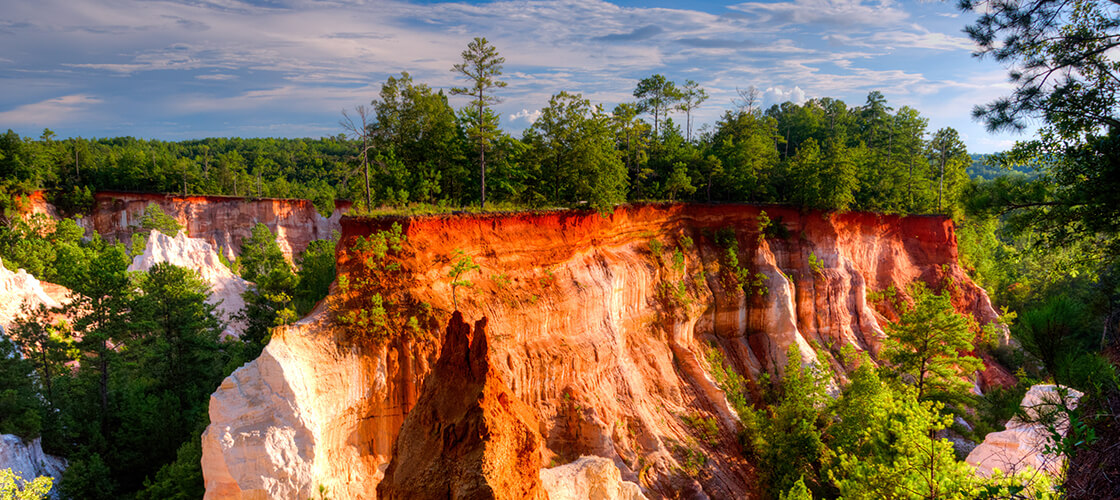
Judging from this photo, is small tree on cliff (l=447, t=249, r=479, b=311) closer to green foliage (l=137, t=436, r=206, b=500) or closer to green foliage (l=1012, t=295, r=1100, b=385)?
green foliage (l=137, t=436, r=206, b=500)

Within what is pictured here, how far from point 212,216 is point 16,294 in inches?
939

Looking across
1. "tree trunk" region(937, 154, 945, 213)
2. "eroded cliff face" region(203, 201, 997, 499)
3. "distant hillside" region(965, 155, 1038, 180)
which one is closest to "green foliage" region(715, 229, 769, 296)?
"eroded cliff face" region(203, 201, 997, 499)

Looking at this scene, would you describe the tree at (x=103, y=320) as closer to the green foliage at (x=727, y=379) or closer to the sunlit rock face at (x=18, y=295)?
the sunlit rock face at (x=18, y=295)

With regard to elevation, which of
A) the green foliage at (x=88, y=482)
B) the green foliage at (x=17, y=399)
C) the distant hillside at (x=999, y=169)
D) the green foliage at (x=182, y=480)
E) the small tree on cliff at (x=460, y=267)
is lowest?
the green foliage at (x=88, y=482)

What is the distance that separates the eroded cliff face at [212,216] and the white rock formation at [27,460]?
Answer: 3430cm

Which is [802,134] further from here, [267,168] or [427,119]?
[267,168]

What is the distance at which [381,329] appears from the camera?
17312 millimetres

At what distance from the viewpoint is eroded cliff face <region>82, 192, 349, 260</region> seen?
54469 millimetres

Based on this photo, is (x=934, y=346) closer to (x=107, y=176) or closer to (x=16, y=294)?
(x=16, y=294)

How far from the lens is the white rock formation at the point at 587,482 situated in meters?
14.1

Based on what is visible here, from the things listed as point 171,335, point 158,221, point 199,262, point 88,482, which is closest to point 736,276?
point 171,335

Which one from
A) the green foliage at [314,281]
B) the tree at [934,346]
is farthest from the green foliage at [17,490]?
the tree at [934,346]

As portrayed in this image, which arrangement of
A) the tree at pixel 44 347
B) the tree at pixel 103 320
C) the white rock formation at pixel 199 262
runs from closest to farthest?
1. the tree at pixel 103 320
2. the tree at pixel 44 347
3. the white rock formation at pixel 199 262

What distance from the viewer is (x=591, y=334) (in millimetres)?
23109
